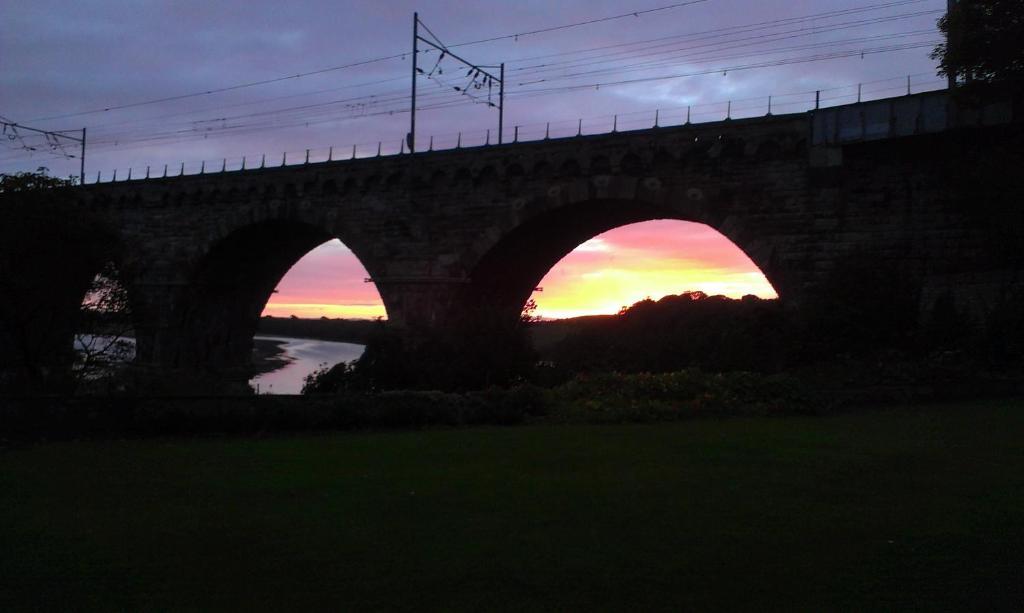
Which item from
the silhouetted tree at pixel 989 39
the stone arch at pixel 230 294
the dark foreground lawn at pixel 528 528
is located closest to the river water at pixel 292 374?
the stone arch at pixel 230 294

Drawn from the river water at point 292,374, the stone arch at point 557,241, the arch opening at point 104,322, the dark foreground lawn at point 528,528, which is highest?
the stone arch at point 557,241

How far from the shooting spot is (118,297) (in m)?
21.0

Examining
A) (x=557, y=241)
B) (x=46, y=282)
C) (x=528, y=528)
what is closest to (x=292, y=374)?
(x=557, y=241)

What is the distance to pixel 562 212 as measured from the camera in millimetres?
25875

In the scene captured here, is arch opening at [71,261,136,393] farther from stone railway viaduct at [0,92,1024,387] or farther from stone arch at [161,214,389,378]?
stone arch at [161,214,389,378]

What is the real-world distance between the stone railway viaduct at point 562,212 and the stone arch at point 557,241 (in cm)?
6

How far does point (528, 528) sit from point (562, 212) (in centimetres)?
2036

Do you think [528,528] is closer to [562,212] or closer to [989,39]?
[989,39]

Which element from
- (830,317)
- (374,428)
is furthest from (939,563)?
(830,317)

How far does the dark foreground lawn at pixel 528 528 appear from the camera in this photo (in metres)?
4.75

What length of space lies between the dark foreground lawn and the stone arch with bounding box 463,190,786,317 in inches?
518

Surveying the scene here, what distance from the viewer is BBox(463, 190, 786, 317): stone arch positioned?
2262 cm

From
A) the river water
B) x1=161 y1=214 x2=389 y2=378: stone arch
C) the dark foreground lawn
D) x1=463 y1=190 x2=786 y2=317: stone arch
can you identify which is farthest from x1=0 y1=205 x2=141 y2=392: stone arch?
the river water

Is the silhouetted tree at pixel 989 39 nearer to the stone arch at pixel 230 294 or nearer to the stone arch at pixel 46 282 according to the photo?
the stone arch at pixel 46 282
